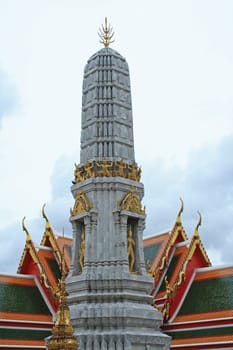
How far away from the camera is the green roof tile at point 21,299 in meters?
16.6

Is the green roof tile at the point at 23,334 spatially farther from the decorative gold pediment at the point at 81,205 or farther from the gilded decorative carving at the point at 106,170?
the gilded decorative carving at the point at 106,170

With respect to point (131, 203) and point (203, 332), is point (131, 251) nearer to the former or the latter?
point (131, 203)

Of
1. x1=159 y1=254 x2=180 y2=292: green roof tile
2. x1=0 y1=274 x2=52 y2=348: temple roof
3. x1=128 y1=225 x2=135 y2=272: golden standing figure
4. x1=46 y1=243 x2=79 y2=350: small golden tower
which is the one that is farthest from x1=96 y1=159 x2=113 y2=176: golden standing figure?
x1=159 y1=254 x2=180 y2=292: green roof tile

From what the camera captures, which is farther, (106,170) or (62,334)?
(106,170)

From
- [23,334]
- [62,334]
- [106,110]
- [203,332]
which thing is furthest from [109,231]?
[23,334]

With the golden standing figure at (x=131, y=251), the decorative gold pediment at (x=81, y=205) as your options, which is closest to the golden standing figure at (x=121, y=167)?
the decorative gold pediment at (x=81, y=205)

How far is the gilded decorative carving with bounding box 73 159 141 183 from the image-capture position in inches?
515

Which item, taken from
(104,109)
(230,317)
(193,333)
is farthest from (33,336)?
(104,109)

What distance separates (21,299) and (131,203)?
642 cm

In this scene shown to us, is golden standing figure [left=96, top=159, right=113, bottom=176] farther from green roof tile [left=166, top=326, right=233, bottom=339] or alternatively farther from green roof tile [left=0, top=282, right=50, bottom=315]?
green roof tile [left=0, top=282, right=50, bottom=315]

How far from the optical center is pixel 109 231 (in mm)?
12516

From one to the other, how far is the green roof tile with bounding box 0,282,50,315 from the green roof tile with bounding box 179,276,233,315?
4.58 metres

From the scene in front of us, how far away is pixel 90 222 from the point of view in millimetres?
12602

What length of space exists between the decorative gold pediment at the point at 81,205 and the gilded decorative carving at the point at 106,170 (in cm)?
49
